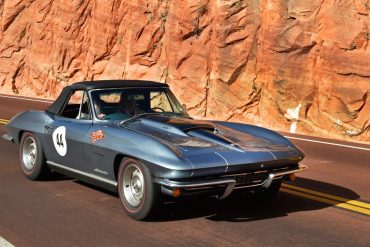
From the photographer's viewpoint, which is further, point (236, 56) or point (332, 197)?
point (236, 56)

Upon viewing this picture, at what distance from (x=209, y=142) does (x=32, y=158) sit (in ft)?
9.81

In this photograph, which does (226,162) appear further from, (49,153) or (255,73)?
(255,73)

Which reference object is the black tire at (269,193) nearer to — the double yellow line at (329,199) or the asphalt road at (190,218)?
the asphalt road at (190,218)

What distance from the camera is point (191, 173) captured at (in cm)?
491

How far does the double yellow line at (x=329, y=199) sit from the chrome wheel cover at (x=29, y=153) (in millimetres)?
3364

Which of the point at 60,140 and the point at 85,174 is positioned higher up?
the point at 60,140

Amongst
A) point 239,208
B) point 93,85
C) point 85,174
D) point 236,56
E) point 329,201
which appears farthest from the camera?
point 236,56

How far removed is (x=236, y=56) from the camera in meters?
18.2

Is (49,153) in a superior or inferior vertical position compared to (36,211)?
superior

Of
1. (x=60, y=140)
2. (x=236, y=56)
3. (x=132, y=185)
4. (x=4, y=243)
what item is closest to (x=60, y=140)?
(x=60, y=140)

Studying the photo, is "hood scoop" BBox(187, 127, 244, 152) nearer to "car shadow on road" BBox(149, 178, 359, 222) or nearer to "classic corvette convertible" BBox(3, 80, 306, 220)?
"classic corvette convertible" BBox(3, 80, 306, 220)

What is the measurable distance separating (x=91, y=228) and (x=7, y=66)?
2683cm

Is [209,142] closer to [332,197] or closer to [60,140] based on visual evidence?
[332,197]

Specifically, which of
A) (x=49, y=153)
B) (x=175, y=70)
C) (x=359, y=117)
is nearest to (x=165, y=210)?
(x=49, y=153)
